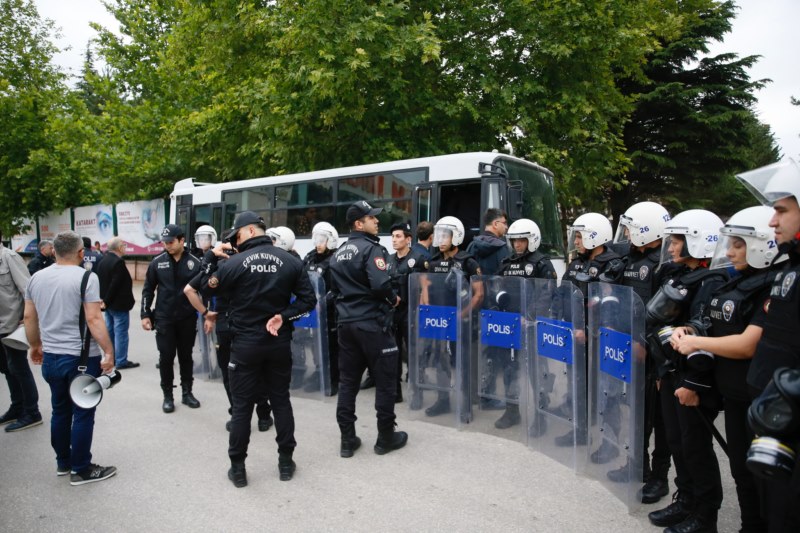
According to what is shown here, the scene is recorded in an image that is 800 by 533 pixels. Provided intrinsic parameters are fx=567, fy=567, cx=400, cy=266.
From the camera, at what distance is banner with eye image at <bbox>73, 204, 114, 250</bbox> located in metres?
22.9

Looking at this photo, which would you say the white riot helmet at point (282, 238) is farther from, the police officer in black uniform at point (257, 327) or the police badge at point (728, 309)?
the police badge at point (728, 309)

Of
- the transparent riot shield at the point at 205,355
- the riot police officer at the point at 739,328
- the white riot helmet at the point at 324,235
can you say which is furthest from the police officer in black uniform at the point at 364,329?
the transparent riot shield at the point at 205,355

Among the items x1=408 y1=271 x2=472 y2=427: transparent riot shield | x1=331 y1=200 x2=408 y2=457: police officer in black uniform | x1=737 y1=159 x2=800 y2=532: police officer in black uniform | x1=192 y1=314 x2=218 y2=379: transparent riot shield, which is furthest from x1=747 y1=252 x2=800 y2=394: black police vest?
x1=192 y1=314 x2=218 y2=379: transparent riot shield

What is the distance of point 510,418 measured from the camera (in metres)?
5.41

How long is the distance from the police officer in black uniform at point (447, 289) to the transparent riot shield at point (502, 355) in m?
0.13

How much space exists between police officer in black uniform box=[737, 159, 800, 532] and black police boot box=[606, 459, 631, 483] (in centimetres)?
123

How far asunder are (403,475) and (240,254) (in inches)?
82.0

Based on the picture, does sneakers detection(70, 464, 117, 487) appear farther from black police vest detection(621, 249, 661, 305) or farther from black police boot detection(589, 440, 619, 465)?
black police vest detection(621, 249, 661, 305)

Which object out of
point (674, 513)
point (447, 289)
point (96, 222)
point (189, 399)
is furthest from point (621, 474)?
point (96, 222)

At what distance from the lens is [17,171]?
23.9 meters

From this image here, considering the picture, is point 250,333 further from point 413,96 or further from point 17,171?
point 17,171

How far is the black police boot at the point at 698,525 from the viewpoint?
3.28 m

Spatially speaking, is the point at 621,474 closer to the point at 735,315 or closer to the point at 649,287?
the point at 649,287

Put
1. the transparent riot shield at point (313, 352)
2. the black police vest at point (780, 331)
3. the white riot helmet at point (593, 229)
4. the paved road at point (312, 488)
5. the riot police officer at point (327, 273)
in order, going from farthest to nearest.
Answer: the riot police officer at point (327, 273) → the transparent riot shield at point (313, 352) → the white riot helmet at point (593, 229) → the paved road at point (312, 488) → the black police vest at point (780, 331)
